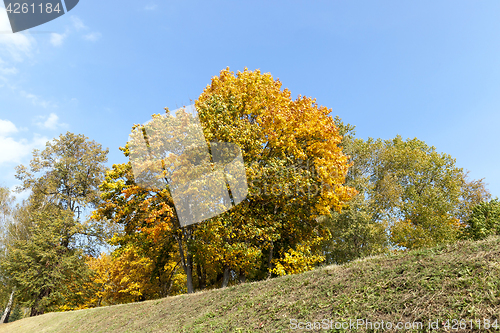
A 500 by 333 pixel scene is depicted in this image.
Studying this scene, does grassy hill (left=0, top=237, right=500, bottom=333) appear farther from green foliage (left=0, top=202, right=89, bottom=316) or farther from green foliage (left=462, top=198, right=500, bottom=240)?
green foliage (left=0, top=202, right=89, bottom=316)

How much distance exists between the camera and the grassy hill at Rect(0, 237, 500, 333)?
4.84m

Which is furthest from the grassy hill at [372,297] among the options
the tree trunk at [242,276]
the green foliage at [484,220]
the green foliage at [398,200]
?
the green foliage at [484,220]

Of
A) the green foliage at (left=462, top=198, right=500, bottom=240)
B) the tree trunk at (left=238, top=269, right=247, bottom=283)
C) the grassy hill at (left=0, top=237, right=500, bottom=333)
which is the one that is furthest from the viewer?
the green foliage at (left=462, top=198, right=500, bottom=240)

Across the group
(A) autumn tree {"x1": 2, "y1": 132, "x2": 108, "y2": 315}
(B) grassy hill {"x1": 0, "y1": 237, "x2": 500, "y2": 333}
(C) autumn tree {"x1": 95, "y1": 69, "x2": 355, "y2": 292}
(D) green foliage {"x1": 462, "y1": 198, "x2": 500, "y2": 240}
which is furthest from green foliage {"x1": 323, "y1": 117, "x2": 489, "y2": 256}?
(A) autumn tree {"x1": 2, "y1": 132, "x2": 108, "y2": 315}

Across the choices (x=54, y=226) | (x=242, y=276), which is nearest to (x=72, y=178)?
(x=54, y=226)

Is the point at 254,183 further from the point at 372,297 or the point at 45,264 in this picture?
the point at 45,264

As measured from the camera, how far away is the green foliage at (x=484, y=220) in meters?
18.7

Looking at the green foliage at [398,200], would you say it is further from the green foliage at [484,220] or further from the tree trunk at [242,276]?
the tree trunk at [242,276]

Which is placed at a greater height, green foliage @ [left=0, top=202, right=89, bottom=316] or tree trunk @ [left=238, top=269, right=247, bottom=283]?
green foliage @ [left=0, top=202, right=89, bottom=316]

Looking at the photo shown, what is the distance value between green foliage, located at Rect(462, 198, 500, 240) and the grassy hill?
15.2 meters

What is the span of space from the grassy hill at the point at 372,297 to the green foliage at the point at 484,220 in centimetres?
1525

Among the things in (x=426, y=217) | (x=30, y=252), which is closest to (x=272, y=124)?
(x=426, y=217)

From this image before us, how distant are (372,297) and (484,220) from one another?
63.2ft

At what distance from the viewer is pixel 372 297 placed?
5930mm
